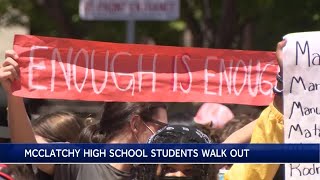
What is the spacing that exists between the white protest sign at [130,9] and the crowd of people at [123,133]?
3.61 meters

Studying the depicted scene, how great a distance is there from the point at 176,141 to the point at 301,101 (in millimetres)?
604

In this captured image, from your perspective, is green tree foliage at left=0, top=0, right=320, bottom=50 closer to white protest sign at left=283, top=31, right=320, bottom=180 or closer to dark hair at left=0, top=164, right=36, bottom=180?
dark hair at left=0, top=164, right=36, bottom=180

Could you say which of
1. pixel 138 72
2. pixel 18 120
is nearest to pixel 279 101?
pixel 138 72

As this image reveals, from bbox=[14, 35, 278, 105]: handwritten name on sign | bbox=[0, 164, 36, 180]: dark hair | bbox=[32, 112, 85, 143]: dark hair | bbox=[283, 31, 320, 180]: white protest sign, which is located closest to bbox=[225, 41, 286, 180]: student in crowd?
bbox=[283, 31, 320, 180]: white protest sign

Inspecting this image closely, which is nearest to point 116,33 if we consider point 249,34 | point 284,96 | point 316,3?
point 316,3

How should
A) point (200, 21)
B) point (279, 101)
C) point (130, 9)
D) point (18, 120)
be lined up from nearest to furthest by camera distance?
point (279, 101)
point (18, 120)
point (130, 9)
point (200, 21)

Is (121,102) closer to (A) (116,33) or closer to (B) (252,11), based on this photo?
(B) (252,11)

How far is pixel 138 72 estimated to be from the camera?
4.43 metres

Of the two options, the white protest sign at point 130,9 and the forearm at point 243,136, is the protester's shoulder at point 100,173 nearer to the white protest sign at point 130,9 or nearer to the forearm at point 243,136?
the forearm at point 243,136

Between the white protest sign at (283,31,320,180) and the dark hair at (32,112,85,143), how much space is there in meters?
1.34

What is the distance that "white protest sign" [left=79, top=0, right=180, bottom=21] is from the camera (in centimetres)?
848

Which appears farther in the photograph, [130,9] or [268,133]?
[130,9]

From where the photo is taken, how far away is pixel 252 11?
36.6 feet

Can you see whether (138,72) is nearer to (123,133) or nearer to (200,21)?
(123,133)
